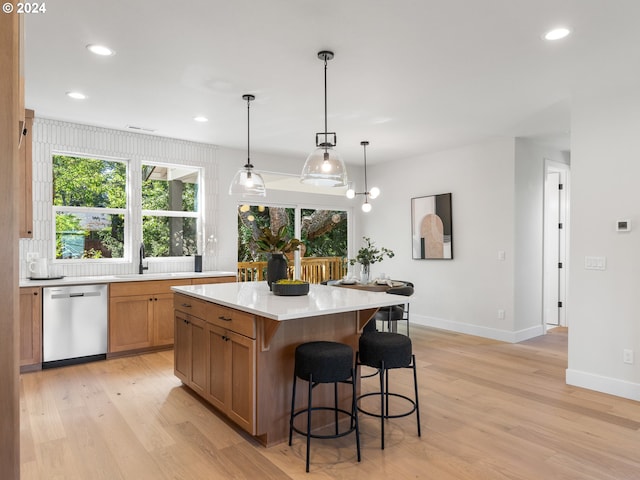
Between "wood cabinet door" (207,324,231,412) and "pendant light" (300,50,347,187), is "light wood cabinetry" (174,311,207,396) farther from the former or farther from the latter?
"pendant light" (300,50,347,187)

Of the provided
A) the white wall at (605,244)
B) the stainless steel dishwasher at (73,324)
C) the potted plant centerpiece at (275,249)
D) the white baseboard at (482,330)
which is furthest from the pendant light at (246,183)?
the white baseboard at (482,330)

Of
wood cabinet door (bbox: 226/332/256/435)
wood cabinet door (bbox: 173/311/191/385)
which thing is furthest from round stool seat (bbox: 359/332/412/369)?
wood cabinet door (bbox: 173/311/191/385)

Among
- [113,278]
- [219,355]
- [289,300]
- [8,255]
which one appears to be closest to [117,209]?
[113,278]

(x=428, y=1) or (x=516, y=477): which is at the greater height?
(x=428, y=1)

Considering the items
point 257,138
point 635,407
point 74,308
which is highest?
point 257,138

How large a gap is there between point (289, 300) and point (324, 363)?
59 centimetres

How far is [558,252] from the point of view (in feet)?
20.9

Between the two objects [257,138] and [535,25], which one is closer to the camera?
[535,25]

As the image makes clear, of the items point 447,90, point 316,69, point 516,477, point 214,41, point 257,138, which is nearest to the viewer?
point 516,477

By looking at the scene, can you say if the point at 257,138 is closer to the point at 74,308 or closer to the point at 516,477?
the point at 74,308

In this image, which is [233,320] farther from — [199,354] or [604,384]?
[604,384]

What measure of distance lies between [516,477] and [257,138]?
177 inches

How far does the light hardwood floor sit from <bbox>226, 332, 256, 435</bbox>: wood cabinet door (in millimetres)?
163

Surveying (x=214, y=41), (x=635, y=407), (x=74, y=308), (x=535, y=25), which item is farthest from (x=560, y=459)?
(x=74, y=308)
